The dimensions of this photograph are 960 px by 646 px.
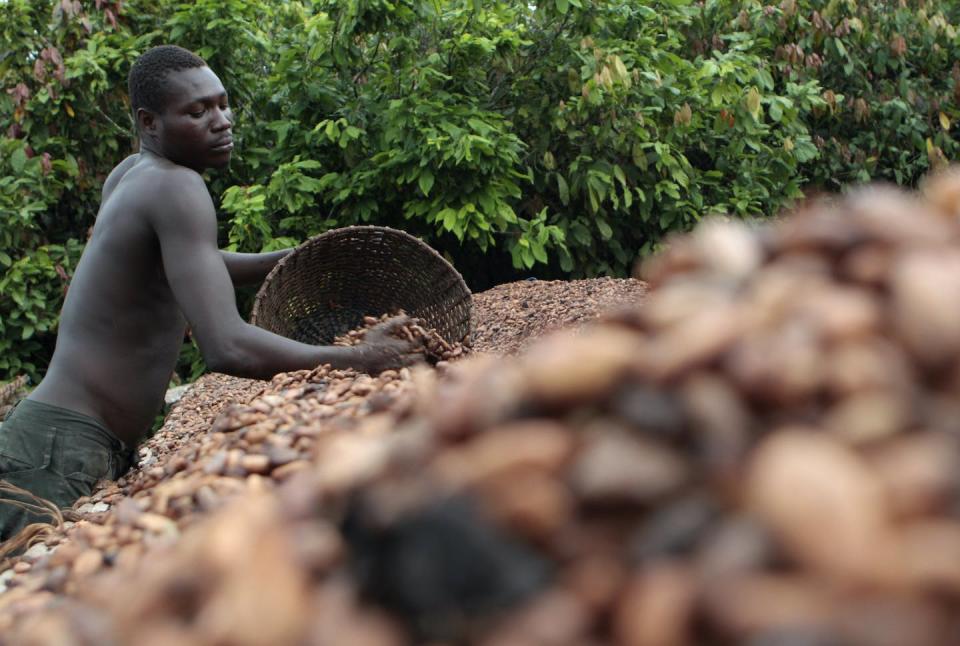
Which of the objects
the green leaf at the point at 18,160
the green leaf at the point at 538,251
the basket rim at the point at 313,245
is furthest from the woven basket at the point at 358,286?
the green leaf at the point at 18,160

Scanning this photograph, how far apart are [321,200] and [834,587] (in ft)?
13.7

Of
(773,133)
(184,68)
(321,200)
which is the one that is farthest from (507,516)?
(773,133)

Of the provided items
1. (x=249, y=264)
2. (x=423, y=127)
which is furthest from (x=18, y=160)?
(x=249, y=264)

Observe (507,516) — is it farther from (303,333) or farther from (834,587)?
(303,333)

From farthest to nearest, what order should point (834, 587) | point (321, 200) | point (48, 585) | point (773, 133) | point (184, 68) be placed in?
1. point (773, 133)
2. point (321, 200)
3. point (184, 68)
4. point (48, 585)
5. point (834, 587)

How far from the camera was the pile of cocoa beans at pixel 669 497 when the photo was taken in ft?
1.37

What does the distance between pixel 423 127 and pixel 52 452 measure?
236cm

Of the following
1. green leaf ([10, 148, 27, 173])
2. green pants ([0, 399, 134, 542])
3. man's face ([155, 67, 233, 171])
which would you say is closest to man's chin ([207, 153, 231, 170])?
man's face ([155, 67, 233, 171])

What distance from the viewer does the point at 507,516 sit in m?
0.48

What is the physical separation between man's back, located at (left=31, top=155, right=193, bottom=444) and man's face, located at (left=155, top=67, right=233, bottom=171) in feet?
0.26

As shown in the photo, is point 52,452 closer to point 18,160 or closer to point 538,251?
point 538,251

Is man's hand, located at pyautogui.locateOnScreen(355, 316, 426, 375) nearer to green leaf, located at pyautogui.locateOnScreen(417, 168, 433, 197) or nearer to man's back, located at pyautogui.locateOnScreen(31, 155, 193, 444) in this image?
man's back, located at pyautogui.locateOnScreen(31, 155, 193, 444)

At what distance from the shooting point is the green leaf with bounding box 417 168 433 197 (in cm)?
397

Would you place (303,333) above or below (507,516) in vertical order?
below
